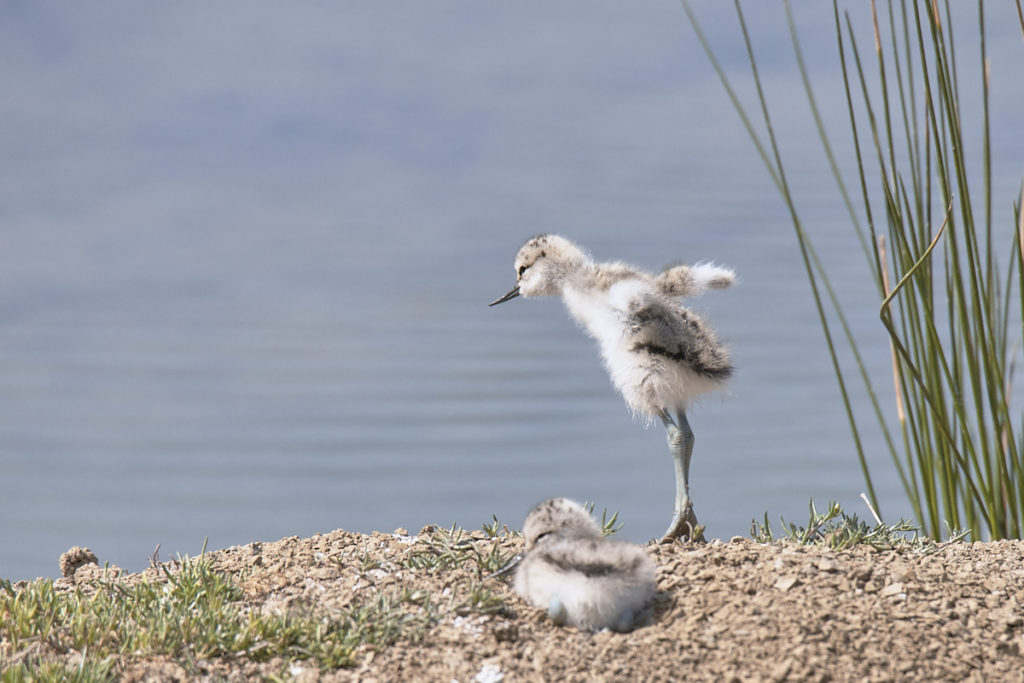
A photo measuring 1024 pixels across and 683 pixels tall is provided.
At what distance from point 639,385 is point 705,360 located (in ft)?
1.06

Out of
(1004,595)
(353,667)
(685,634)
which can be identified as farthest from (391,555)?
(1004,595)

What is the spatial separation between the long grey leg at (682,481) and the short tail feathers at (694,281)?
0.62 meters

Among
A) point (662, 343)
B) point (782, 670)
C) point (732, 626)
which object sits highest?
point (662, 343)

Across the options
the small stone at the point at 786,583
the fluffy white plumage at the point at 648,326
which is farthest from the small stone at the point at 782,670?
the fluffy white plumage at the point at 648,326

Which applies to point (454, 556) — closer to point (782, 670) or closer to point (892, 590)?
point (782, 670)

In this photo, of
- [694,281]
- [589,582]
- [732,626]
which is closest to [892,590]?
Answer: [732,626]

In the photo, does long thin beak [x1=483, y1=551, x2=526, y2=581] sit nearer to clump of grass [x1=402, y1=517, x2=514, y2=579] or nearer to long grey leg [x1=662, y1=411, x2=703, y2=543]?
clump of grass [x1=402, y1=517, x2=514, y2=579]

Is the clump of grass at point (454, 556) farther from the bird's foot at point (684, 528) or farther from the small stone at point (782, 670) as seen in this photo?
the small stone at point (782, 670)

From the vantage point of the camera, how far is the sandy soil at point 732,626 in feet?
9.95

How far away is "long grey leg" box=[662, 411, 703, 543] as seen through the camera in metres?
4.11

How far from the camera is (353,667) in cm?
317

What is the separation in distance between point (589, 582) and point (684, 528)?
1.06 meters

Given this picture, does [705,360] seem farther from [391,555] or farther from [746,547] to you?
[391,555]

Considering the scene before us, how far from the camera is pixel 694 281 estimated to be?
4375 millimetres
